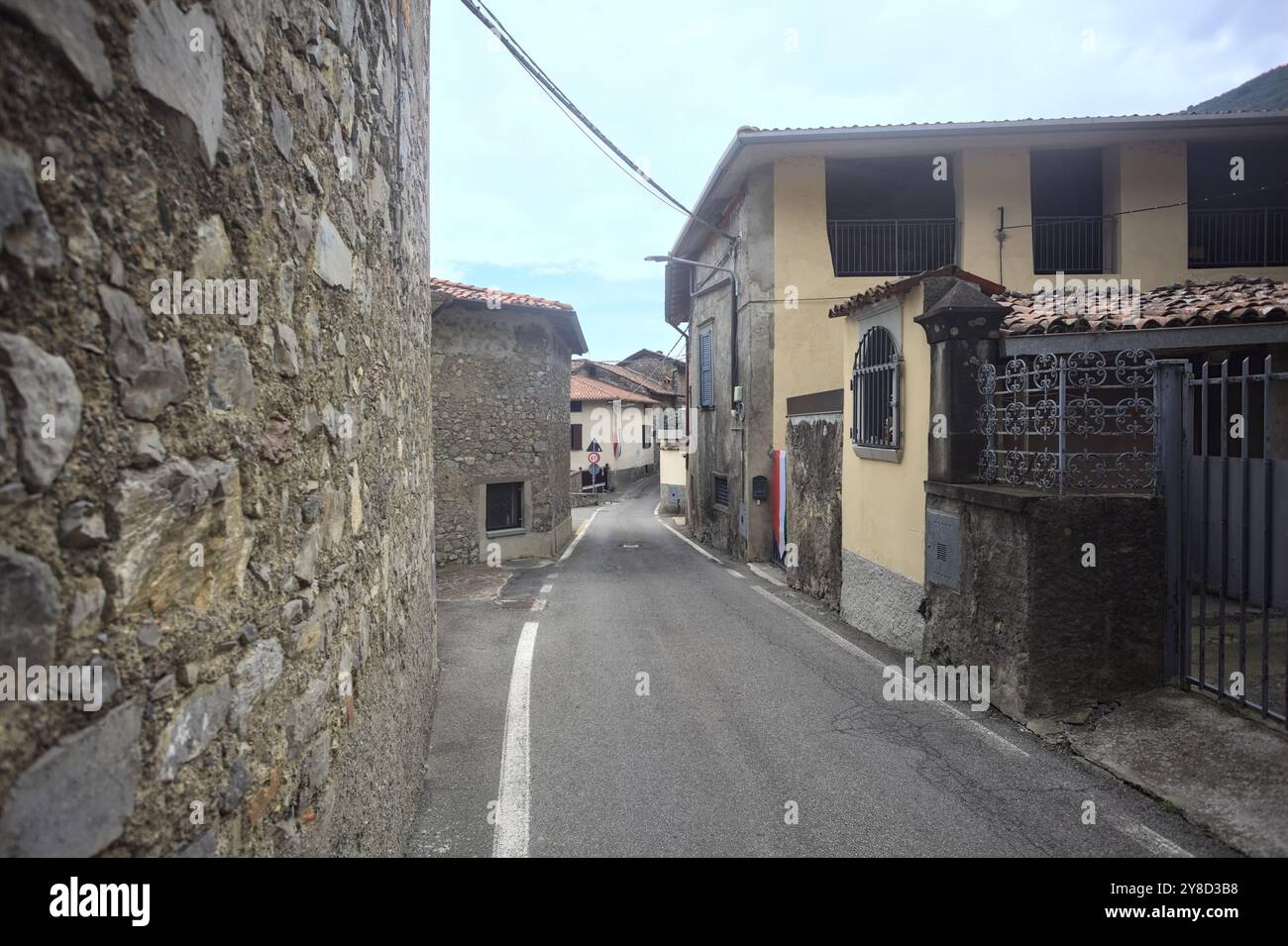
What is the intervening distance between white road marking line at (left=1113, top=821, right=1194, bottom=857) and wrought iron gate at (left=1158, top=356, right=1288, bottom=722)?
3.90 feet

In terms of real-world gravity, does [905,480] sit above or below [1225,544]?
above

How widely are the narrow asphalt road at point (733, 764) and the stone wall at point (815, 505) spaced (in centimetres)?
202

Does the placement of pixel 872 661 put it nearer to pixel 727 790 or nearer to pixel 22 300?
pixel 727 790

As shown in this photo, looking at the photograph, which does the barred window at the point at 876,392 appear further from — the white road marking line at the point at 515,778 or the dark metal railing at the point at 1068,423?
the white road marking line at the point at 515,778

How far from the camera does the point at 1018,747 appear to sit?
493 centimetres

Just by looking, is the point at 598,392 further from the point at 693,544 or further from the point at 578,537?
the point at 693,544

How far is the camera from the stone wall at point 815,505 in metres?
10.3

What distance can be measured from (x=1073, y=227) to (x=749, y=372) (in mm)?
7196

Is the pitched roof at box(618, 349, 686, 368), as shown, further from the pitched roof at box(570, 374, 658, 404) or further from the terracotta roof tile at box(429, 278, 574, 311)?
the terracotta roof tile at box(429, 278, 574, 311)

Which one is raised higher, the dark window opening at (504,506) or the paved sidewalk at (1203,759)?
the dark window opening at (504,506)

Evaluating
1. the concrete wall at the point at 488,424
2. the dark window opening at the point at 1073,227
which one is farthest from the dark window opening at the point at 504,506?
the dark window opening at the point at 1073,227

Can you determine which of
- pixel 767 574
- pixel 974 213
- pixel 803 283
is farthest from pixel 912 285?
pixel 974 213

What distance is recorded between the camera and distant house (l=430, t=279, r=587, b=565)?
14.5 metres

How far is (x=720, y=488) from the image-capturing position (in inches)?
739
